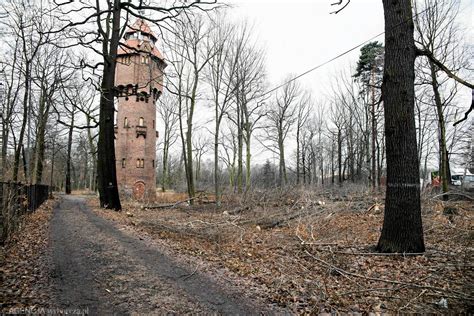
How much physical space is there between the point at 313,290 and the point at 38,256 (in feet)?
16.1

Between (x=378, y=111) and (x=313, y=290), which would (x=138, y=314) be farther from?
(x=378, y=111)

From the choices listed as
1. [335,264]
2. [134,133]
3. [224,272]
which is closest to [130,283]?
[224,272]

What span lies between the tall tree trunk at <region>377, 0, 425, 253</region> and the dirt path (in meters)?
3.33

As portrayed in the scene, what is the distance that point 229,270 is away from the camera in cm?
518

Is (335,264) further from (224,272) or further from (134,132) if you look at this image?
(134,132)

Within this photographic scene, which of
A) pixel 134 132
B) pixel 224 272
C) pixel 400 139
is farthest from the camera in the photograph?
pixel 134 132

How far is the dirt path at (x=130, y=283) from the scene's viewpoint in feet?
11.8

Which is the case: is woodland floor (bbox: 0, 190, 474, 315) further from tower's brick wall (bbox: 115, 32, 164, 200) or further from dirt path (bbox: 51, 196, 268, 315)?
tower's brick wall (bbox: 115, 32, 164, 200)

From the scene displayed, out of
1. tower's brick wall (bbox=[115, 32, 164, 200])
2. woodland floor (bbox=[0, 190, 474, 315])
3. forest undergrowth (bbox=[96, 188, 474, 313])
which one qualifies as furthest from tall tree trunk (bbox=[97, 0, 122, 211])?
tower's brick wall (bbox=[115, 32, 164, 200])

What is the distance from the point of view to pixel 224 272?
5062 mm

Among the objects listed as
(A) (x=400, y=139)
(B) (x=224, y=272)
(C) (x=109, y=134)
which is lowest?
(B) (x=224, y=272)

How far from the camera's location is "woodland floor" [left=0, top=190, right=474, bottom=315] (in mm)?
3666

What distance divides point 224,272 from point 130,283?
156 centimetres

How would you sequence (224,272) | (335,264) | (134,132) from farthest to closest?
(134,132) → (335,264) → (224,272)
